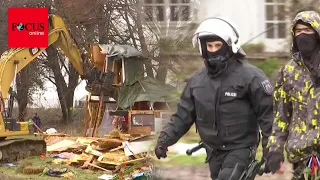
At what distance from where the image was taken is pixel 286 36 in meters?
5.79

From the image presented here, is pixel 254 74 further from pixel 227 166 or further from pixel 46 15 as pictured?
pixel 46 15

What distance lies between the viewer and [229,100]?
3428mm

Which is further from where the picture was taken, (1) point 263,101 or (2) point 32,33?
(2) point 32,33

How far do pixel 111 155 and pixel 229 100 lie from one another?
8.52 m

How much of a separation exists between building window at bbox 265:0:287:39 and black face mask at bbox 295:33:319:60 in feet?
8.82

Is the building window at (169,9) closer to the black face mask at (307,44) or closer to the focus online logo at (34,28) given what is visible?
the black face mask at (307,44)

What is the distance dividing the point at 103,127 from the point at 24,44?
384 centimetres

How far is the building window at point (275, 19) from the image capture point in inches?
227

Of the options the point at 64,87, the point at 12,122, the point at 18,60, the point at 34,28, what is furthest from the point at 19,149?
the point at 64,87

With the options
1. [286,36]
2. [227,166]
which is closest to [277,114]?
[227,166]

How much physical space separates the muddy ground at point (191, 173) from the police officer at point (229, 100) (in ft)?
3.39

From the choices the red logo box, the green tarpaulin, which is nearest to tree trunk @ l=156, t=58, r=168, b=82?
the green tarpaulin

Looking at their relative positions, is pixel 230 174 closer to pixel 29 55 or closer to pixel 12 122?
pixel 12 122

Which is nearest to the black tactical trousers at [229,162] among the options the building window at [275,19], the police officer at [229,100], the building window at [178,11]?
the police officer at [229,100]
